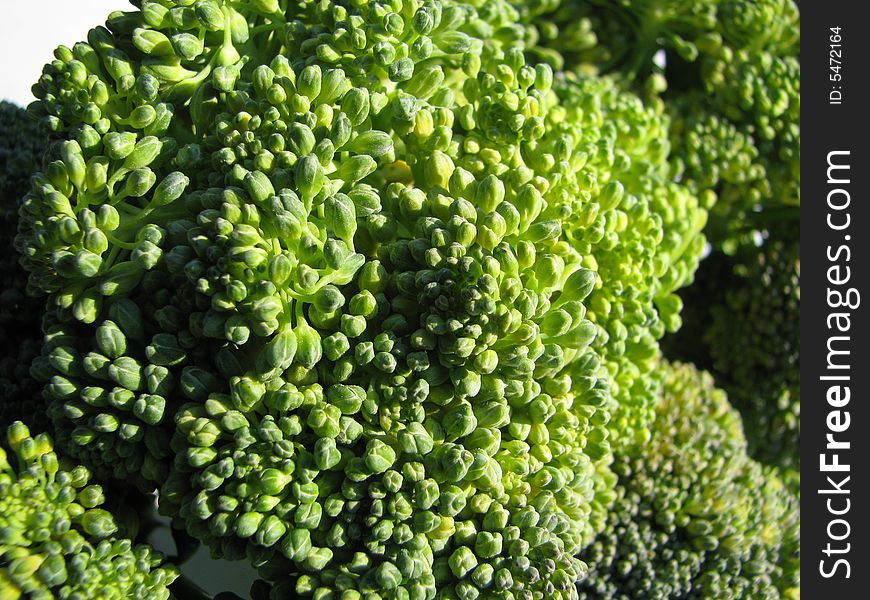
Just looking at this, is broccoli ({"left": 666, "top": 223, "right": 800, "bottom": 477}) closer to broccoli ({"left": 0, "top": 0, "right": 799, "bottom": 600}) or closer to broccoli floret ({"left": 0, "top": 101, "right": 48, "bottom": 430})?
broccoli ({"left": 0, "top": 0, "right": 799, "bottom": 600})

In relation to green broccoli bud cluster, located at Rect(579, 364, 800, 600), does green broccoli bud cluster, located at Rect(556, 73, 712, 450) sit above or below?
above

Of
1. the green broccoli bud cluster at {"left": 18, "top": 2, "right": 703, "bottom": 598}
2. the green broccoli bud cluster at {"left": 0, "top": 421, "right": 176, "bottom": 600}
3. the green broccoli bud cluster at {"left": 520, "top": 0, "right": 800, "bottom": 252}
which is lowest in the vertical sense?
the green broccoli bud cluster at {"left": 0, "top": 421, "right": 176, "bottom": 600}

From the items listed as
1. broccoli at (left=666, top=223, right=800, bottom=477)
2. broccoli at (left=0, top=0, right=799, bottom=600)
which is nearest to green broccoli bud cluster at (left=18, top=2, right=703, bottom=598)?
broccoli at (left=0, top=0, right=799, bottom=600)

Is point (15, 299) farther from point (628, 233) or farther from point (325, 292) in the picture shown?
point (628, 233)

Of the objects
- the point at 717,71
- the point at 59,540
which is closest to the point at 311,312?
the point at 59,540

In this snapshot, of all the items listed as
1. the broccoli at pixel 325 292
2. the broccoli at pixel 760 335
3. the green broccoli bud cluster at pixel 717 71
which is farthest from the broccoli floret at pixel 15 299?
the broccoli at pixel 760 335

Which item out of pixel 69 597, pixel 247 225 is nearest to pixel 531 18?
pixel 247 225

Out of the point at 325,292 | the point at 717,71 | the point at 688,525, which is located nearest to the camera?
the point at 325,292
